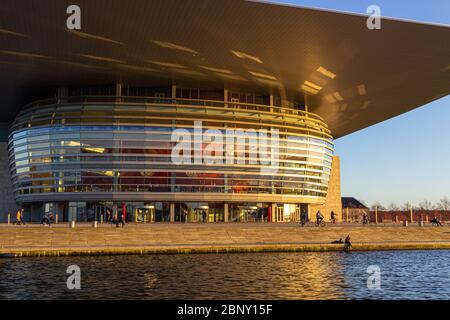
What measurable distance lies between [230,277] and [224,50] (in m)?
23.5

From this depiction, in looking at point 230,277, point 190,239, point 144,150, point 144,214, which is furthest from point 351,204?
point 230,277

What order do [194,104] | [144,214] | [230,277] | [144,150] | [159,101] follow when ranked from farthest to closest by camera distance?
[144,214] < [194,104] < [159,101] < [144,150] < [230,277]

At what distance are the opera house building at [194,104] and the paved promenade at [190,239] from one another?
13337 mm

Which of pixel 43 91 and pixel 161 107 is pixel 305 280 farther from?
pixel 43 91

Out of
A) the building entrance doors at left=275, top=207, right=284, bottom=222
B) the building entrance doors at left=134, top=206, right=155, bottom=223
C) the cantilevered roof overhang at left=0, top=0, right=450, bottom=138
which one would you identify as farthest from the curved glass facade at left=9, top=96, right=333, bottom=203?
the cantilevered roof overhang at left=0, top=0, right=450, bottom=138

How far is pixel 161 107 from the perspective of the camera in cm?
4894

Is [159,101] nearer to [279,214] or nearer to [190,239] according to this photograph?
[279,214]

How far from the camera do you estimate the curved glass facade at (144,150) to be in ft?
158

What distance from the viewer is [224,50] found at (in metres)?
39.3

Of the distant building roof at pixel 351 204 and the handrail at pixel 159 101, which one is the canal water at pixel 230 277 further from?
the distant building roof at pixel 351 204

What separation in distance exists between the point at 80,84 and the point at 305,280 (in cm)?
3677

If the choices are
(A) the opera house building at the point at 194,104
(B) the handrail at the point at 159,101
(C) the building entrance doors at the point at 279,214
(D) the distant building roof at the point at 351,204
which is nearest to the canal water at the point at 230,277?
(A) the opera house building at the point at 194,104
